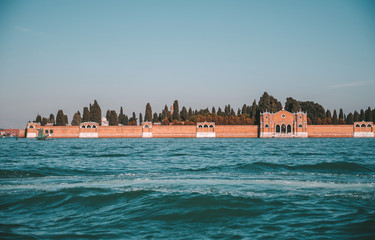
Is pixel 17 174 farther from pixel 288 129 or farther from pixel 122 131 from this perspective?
pixel 288 129

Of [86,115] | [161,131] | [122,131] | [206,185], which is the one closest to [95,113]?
[86,115]

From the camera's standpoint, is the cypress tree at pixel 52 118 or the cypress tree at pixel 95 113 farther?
the cypress tree at pixel 52 118

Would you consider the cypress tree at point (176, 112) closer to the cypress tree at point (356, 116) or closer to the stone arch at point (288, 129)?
the stone arch at point (288, 129)

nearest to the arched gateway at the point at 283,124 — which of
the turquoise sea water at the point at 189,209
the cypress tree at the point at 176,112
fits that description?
the cypress tree at the point at 176,112

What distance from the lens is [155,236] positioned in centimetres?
464

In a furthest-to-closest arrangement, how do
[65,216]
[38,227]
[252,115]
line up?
[252,115], [65,216], [38,227]

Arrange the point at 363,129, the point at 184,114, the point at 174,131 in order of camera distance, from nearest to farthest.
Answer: the point at 363,129
the point at 174,131
the point at 184,114

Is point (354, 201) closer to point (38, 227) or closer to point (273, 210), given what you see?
point (273, 210)

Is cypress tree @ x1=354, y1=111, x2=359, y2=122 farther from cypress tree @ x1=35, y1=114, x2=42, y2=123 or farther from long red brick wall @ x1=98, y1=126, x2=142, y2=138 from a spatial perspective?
cypress tree @ x1=35, y1=114, x2=42, y2=123

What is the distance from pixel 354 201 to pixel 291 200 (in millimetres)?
1091

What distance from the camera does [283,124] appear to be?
207 ft

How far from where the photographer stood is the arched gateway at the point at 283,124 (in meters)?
62.0

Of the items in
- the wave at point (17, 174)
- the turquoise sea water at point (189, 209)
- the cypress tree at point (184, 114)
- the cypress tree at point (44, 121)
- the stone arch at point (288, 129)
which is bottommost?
the wave at point (17, 174)

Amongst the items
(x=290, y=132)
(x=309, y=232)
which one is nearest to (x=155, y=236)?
(x=309, y=232)
